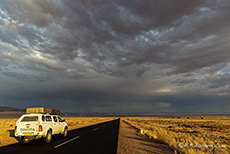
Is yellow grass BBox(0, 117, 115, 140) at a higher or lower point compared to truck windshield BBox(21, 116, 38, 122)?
lower

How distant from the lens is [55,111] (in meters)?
14.5

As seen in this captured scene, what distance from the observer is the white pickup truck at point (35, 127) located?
10445mm

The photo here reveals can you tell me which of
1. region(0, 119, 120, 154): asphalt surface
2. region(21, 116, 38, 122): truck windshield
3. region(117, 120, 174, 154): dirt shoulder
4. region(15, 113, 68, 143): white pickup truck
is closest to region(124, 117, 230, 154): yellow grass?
region(117, 120, 174, 154): dirt shoulder

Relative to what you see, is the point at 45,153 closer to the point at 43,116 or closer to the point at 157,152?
the point at 43,116

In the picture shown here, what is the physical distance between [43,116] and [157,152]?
8.10 meters

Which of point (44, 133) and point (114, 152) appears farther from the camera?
point (44, 133)

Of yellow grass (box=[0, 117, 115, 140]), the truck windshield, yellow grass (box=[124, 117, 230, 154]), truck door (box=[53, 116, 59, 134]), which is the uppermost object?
the truck windshield

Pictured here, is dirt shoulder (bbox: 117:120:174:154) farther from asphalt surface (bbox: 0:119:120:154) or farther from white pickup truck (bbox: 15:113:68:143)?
white pickup truck (bbox: 15:113:68:143)

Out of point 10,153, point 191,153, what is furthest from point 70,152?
point 191,153

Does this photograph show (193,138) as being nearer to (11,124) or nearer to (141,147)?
(141,147)

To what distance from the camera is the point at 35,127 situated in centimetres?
1052

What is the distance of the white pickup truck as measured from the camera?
1045cm

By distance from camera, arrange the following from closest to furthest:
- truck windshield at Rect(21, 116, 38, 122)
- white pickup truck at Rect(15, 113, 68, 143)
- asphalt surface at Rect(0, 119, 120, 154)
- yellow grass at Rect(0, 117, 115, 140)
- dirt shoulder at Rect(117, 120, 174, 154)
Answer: asphalt surface at Rect(0, 119, 120, 154), dirt shoulder at Rect(117, 120, 174, 154), white pickup truck at Rect(15, 113, 68, 143), truck windshield at Rect(21, 116, 38, 122), yellow grass at Rect(0, 117, 115, 140)

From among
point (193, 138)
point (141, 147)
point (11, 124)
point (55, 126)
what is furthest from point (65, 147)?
point (11, 124)
